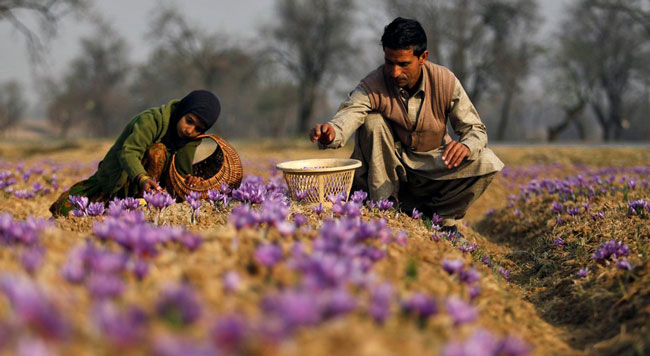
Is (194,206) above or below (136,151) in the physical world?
below

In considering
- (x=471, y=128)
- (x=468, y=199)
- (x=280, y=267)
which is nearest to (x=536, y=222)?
(x=468, y=199)

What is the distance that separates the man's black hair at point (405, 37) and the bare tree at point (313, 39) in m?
28.7

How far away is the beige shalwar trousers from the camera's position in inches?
190

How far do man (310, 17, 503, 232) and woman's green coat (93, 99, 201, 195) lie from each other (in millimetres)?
1808

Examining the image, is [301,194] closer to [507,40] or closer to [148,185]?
[148,185]

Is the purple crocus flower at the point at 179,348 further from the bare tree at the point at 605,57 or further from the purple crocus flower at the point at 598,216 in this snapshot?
the bare tree at the point at 605,57

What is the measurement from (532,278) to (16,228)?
376 centimetres

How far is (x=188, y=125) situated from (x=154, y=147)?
426 mm

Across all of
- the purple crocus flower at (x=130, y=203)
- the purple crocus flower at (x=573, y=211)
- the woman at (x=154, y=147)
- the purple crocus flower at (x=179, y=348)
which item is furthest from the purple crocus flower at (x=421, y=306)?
the purple crocus flower at (x=573, y=211)

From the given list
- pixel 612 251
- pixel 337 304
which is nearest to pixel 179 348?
pixel 337 304

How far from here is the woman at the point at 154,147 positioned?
4.71 m

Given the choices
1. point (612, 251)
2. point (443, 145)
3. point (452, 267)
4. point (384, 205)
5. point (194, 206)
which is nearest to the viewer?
point (452, 267)

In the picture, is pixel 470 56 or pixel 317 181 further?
pixel 470 56

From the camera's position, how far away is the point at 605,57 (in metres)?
38.5
